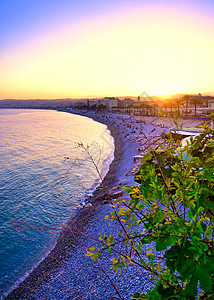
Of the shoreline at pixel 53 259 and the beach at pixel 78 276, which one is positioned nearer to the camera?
the beach at pixel 78 276

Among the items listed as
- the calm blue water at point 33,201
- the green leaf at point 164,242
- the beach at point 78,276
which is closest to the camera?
the green leaf at point 164,242

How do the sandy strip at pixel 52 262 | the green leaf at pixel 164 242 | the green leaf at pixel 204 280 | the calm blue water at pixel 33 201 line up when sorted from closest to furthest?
the green leaf at pixel 204 280 → the green leaf at pixel 164 242 → the sandy strip at pixel 52 262 → the calm blue water at pixel 33 201

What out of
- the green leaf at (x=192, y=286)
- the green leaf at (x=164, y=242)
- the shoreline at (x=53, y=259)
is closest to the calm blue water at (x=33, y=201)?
the shoreline at (x=53, y=259)

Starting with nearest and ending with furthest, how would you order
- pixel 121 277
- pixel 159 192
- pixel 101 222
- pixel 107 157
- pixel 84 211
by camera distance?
pixel 159 192 < pixel 121 277 < pixel 101 222 < pixel 84 211 < pixel 107 157

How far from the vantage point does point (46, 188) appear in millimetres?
18109

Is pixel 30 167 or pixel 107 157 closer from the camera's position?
pixel 30 167

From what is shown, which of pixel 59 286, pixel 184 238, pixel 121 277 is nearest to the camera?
pixel 184 238

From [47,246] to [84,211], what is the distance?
10.4ft

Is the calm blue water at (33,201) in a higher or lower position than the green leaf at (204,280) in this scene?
lower

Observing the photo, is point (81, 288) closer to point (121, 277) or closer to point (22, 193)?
point (121, 277)

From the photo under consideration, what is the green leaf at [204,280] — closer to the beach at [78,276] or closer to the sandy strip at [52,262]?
the beach at [78,276]

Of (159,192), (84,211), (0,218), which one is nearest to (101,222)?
(84,211)

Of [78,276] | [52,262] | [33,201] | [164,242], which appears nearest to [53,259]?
[52,262]

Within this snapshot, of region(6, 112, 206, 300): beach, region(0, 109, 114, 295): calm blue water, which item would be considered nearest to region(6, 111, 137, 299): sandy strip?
region(6, 112, 206, 300): beach
